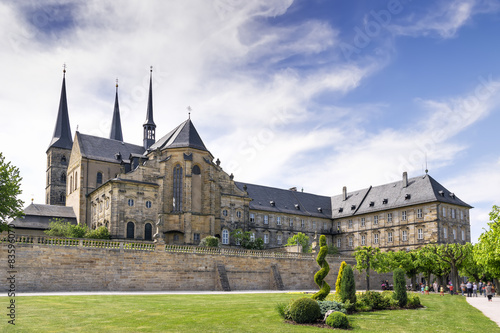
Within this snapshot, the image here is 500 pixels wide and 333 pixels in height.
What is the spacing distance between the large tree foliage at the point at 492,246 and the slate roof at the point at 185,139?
130 feet

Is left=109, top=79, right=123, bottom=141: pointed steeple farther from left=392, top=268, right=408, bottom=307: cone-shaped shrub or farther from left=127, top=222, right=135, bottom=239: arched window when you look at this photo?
left=392, top=268, right=408, bottom=307: cone-shaped shrub

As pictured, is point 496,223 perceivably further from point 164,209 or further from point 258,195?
point 258,195

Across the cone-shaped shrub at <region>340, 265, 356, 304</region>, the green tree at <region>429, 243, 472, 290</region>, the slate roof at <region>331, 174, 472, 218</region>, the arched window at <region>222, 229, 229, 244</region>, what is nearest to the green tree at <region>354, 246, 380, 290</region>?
the green tree at <region>429, 243, 472, 290</region>

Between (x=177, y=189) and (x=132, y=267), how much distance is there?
24927 millimetres

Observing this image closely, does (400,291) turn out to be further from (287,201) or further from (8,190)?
(287,201)

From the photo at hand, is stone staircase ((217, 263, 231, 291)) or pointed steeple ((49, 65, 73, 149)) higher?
pointed steeple ((49, 65, 73, 149))

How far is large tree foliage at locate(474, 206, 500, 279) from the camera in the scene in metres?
34.2

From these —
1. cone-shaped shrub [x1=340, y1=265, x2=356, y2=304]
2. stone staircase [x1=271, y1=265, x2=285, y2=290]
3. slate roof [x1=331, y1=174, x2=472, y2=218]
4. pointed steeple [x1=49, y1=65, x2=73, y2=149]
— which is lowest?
stone staircase [x1=271, y1=265, x2=285, y2=290]

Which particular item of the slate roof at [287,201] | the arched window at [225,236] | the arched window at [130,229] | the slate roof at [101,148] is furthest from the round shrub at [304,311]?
the slate roof at [287,201]

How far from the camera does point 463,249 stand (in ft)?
160

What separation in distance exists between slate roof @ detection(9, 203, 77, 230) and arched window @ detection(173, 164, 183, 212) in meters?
16.4

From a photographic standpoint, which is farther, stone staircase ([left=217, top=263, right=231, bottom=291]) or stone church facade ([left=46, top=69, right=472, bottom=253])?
stone church facade ([left=46, top=69, right=472, bottom=253])

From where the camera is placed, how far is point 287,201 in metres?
86.4

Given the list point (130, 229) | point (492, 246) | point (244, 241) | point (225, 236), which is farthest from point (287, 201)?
point (492, 246)
